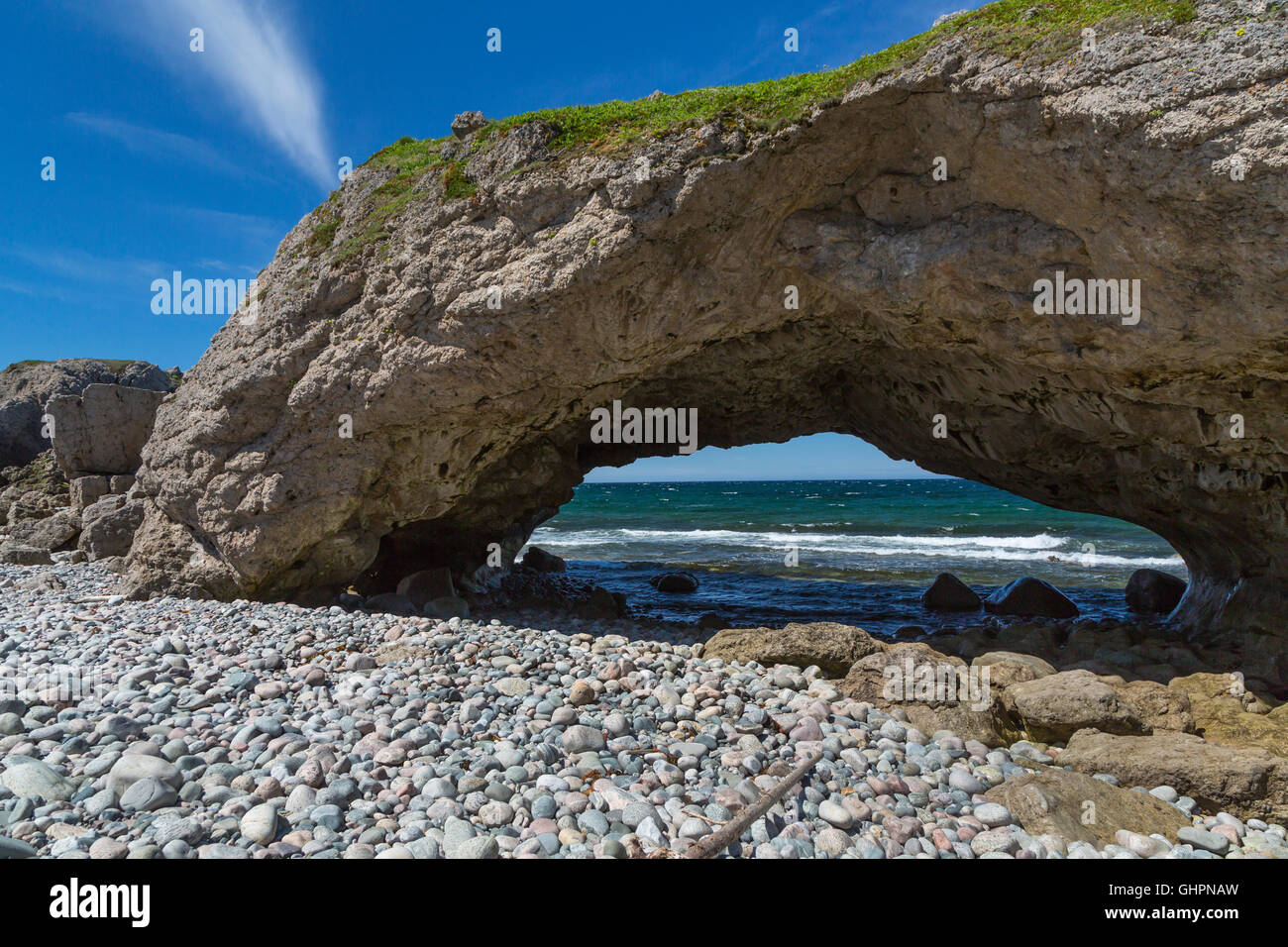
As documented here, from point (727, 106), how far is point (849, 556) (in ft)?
74.6

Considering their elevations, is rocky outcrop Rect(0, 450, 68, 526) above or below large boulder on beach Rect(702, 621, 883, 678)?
above

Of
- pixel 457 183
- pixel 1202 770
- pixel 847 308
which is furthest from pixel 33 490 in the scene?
pixel 1202 770

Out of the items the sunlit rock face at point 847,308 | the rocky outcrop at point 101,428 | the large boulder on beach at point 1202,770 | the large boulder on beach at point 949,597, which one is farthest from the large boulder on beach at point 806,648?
the rocky outcrop at point 101,428

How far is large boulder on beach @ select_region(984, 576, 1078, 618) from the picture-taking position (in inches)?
632

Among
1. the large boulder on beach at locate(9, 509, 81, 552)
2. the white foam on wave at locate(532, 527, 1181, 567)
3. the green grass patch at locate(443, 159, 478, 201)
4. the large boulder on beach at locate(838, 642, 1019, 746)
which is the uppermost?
the green grass patch at locate(443, 159, 478, 201)

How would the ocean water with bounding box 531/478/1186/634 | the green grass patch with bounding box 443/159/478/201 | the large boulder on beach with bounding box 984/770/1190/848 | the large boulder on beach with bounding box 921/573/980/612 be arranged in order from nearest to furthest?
1. the large boulder on beach with bounding box 984/770/1190/848
2. the green grass patch with bounding box 443/159/478/201
3. the large boulder on beach with bounding box 921/573/980/612
4. the ocean water with bounding box 531/478/1186/634

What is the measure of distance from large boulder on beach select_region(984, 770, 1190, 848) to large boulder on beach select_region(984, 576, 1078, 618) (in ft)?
41.6

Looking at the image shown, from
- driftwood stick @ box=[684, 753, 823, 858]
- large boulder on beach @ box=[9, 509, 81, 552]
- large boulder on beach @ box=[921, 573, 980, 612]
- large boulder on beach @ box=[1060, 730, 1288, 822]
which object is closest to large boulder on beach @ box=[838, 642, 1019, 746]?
large boulder on beach @ box=[1060, 730, 1288, 822]

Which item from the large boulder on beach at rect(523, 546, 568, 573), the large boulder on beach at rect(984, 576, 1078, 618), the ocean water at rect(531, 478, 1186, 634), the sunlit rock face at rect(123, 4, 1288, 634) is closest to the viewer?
the sunlit rock face at rect(123, 4, 1288, 634)

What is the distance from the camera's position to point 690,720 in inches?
234

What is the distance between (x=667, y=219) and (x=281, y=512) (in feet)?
25.3

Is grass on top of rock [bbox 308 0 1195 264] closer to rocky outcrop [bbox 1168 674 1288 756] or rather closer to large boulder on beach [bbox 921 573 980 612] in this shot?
rocky outcrop [bbox 1168 674 1288 756]
